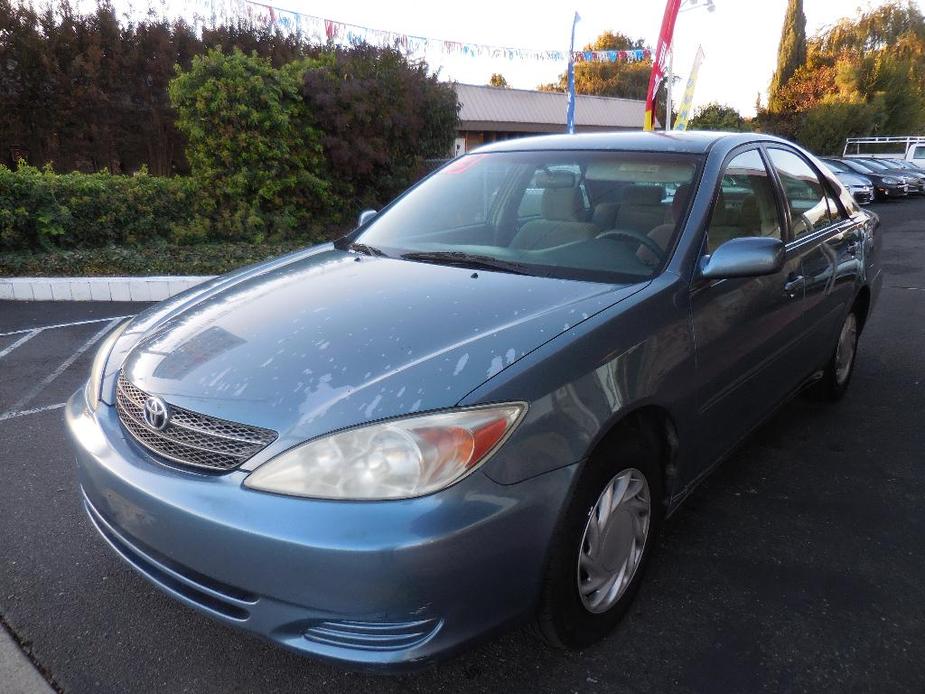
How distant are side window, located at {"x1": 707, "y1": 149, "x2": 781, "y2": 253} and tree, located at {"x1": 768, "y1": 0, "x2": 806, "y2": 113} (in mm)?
44865

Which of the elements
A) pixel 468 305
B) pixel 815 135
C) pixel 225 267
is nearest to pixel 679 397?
pixel 468 305

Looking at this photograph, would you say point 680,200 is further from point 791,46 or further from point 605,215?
point 791,46

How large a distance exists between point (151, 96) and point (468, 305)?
48.7ft

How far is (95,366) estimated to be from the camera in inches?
95.7

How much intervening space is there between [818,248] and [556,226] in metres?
1.43

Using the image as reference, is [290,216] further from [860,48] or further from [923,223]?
[860,48]

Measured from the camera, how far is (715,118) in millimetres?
33969

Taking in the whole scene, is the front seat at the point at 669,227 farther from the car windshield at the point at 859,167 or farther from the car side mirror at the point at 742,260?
the car windshield at the point at 859,167

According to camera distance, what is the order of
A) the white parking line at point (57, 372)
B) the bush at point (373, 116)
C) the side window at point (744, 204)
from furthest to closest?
the bush at point (373, 116)
the white parking line at point (57, 372)
the side window at point (744, 204)

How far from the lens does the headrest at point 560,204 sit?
2877 millimetres


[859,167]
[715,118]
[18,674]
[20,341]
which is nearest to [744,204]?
[18,674]

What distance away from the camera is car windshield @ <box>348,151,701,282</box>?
2555 millimetres

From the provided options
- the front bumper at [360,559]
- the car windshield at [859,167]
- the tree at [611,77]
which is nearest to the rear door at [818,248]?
the front bumper at [360,559]

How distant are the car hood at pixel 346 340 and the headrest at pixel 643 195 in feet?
2.10
